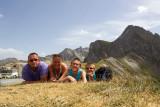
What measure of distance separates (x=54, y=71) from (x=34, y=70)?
3.99 feet

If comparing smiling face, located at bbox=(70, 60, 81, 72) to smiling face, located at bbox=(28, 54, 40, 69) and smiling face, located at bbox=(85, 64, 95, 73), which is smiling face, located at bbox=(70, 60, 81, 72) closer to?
smiling face, located at bbox=(85, 64, 95, 73)

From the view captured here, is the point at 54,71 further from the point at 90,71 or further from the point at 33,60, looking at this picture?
the point at 90,71

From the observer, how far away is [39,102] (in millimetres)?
3928

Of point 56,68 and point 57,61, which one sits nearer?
point 57,61

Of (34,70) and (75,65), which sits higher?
(75,65)

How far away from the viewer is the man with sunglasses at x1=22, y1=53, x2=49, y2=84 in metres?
9.43

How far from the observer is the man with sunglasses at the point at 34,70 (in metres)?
9.43

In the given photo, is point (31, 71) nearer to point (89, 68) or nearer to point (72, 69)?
point (72, 69)

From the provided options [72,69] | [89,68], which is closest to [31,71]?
[72,69]

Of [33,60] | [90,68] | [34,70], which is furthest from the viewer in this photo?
[34,70]

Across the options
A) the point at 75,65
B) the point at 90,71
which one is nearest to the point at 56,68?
the point at 75,65

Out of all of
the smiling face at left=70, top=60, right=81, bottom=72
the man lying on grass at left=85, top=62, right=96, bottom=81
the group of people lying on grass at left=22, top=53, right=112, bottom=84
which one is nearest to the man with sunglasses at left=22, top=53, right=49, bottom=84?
the group of people lying on grass at left=22, top=53, right=112, bottom=84

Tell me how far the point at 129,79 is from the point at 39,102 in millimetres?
3580

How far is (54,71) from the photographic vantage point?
33.7 feet
